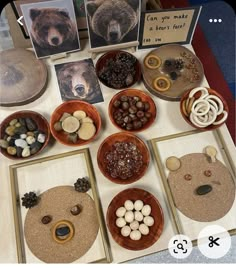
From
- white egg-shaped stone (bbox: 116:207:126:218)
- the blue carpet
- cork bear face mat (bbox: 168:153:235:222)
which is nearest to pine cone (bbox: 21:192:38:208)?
white egg-shaped stone (bbox: 116:207:126:218)

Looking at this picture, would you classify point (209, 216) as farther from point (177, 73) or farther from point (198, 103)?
point (177, 73)

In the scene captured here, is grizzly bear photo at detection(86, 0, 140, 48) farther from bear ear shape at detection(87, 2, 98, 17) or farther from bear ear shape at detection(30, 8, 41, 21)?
bear ear shape at detection(30, 8, 41, 21)

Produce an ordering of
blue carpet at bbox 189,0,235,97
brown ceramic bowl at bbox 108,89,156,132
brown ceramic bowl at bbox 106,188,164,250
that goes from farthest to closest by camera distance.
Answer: blue carpet at bbox 189,0,235,97 < brown ceramic bowl at bbox 108,89,156,132 < brown ceramic bowl at bbox 106,188,164,250

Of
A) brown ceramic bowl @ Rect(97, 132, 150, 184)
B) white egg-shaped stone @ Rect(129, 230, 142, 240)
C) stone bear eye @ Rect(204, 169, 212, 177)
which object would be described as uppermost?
brown ceramic bowl @ Rect(97, 132, 150, 184)

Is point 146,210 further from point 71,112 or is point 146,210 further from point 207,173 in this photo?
point 71,112

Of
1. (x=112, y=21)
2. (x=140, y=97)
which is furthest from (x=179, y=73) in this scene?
(x=112, y=21)

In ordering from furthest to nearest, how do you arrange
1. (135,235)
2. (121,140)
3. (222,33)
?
(222,33), (121,140), (135,235)
